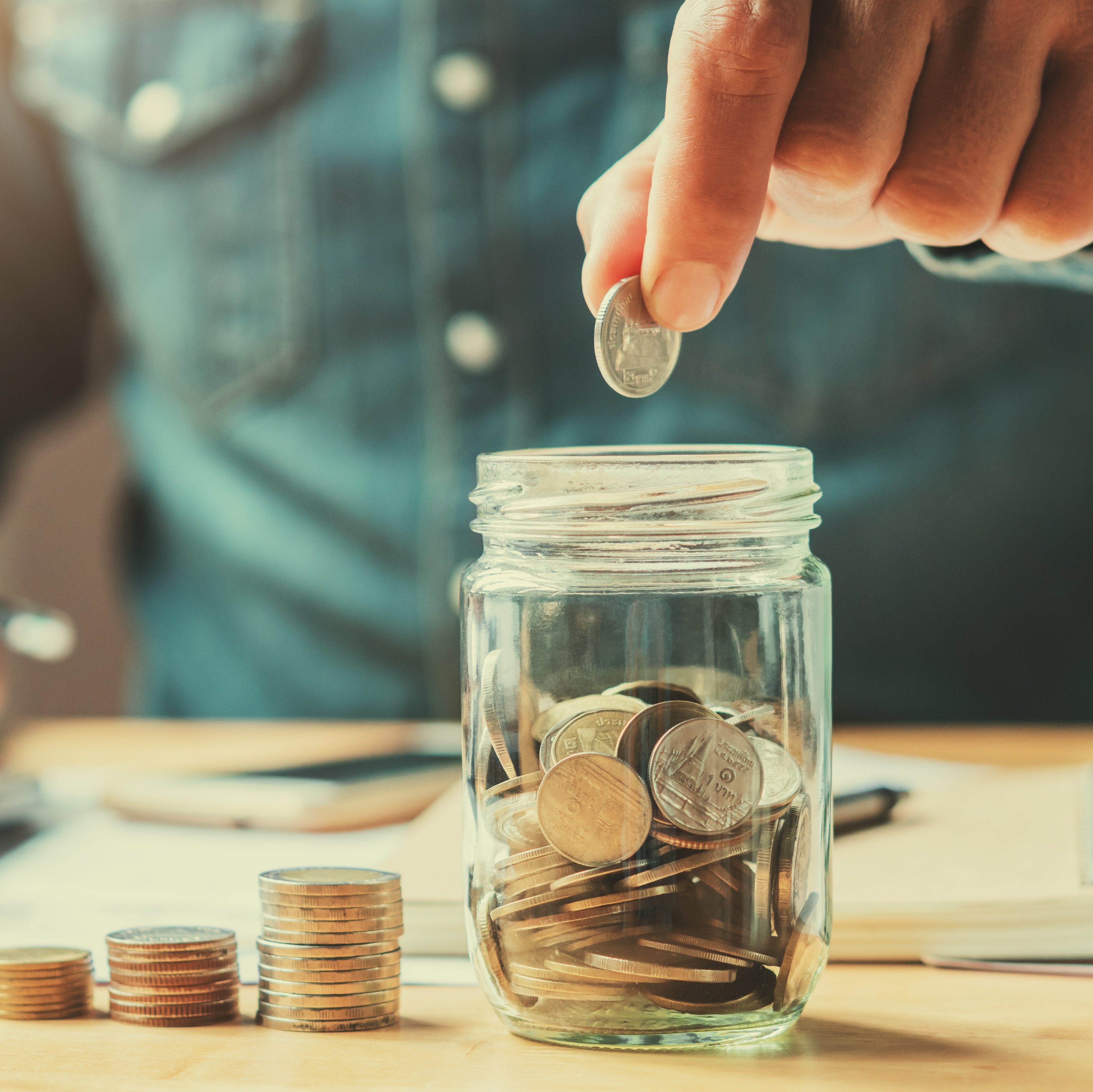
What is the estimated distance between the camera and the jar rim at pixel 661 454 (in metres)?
0.56

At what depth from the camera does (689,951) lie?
0.54m

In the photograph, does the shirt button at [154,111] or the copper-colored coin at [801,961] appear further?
the shirt button at [154,111]

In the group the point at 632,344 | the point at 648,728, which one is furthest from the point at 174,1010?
the point at 632,344

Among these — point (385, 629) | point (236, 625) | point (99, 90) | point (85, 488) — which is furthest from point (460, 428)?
point (85, 488)

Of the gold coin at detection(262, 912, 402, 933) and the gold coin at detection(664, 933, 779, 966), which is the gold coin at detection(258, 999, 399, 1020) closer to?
the gold coin at detection(262, 912, 402, 933)

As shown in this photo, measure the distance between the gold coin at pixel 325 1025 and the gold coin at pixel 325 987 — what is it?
0.01m

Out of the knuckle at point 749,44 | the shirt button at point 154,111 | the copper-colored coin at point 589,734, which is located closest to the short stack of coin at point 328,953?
the copper-colored coin at point 589,734

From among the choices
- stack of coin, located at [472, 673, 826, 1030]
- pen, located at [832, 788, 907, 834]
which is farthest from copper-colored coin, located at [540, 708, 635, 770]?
pen, located at [832, 788, 907, 834]

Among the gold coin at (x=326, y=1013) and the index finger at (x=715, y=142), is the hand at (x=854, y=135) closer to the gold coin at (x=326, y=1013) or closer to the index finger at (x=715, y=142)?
the index finger at (x=715, y=142)

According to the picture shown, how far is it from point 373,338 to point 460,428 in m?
0.19

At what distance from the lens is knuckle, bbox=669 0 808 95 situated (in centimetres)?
55

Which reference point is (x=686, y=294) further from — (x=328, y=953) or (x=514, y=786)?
(x=328, y=953)

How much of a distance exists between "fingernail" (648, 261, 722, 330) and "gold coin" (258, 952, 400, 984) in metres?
0.32

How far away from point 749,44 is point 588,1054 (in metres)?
0.42
